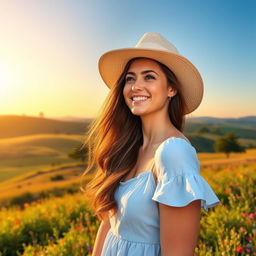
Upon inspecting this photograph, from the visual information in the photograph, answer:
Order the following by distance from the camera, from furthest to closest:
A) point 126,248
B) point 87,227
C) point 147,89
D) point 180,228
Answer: point 87,227, point 147,89, point 126,248, point 180,228

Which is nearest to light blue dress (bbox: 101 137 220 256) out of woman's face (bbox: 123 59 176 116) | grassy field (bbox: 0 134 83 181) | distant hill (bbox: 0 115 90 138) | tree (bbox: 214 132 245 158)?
woman's face (bbox: 123 59 176 116)

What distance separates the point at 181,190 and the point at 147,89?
0.90 m

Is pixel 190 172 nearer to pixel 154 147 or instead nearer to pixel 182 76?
pixel 154 147

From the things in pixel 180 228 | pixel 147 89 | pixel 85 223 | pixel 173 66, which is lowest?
pixel 85 223

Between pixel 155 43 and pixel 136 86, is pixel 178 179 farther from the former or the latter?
pixel 155 43

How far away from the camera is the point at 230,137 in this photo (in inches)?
1822

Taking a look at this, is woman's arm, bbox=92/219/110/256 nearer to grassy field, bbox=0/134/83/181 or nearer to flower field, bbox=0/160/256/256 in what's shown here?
flower field, bbox=0/160/256/256

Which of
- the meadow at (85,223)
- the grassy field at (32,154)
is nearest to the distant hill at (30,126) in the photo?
the grassy field at (32,154)

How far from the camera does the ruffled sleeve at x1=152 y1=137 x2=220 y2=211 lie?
2.09 meters

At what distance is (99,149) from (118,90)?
2.00 feet

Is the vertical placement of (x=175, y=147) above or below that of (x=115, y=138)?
above

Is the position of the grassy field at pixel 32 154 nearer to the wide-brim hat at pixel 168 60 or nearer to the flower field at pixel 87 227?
the flower field at pixel 87 227

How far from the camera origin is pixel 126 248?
2.53 m

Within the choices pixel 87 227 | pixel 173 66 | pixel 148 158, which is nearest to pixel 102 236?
pixel 148 158
